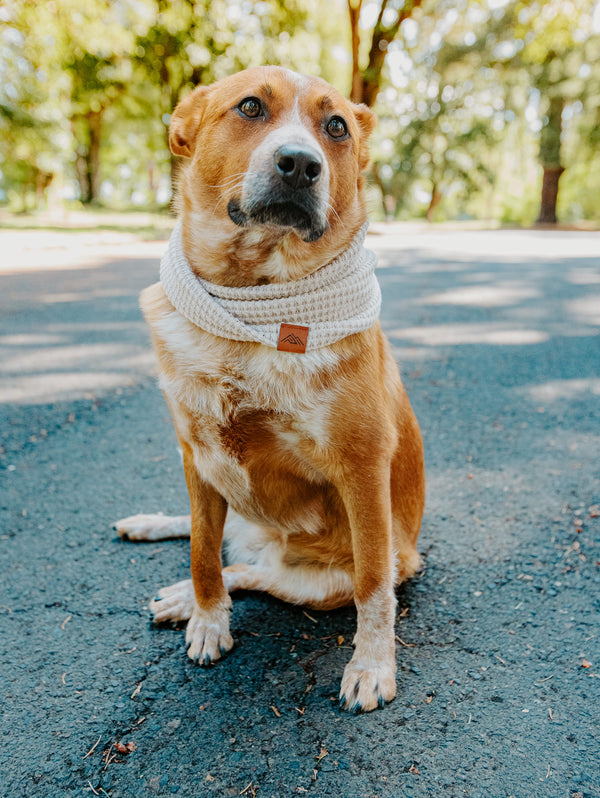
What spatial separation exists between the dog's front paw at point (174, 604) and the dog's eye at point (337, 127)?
1.74m

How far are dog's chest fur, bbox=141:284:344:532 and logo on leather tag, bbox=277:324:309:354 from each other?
0.07ft

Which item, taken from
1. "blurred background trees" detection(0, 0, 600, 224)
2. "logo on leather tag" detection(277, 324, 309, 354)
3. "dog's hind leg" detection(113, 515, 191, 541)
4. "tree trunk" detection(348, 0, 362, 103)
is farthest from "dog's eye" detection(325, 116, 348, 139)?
"tree trunk" detection(348, 0, 362, 103)

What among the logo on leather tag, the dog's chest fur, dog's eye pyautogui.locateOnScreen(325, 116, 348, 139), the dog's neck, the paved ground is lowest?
the paved ground

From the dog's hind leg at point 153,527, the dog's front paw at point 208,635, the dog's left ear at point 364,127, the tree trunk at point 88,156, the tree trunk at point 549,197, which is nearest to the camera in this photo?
the dog's front paw at point 208,635

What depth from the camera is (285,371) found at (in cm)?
187

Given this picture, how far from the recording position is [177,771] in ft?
5.15

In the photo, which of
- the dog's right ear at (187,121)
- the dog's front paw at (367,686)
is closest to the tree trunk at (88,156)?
the dog's right ear at (187,121)

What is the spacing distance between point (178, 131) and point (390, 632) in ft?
6.38

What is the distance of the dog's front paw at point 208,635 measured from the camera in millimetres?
2014

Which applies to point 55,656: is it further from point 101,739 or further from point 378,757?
point 378,757

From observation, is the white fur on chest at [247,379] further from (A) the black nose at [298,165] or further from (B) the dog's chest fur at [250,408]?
(A) the black nose at [298,165]

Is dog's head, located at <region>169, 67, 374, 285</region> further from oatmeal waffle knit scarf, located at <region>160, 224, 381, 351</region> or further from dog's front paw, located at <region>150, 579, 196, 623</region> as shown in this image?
dog's front paw, located at <region>150, 579, 196, 623</region>

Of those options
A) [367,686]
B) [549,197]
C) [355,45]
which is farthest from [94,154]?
[367,686]

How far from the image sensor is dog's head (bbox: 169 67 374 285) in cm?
190
